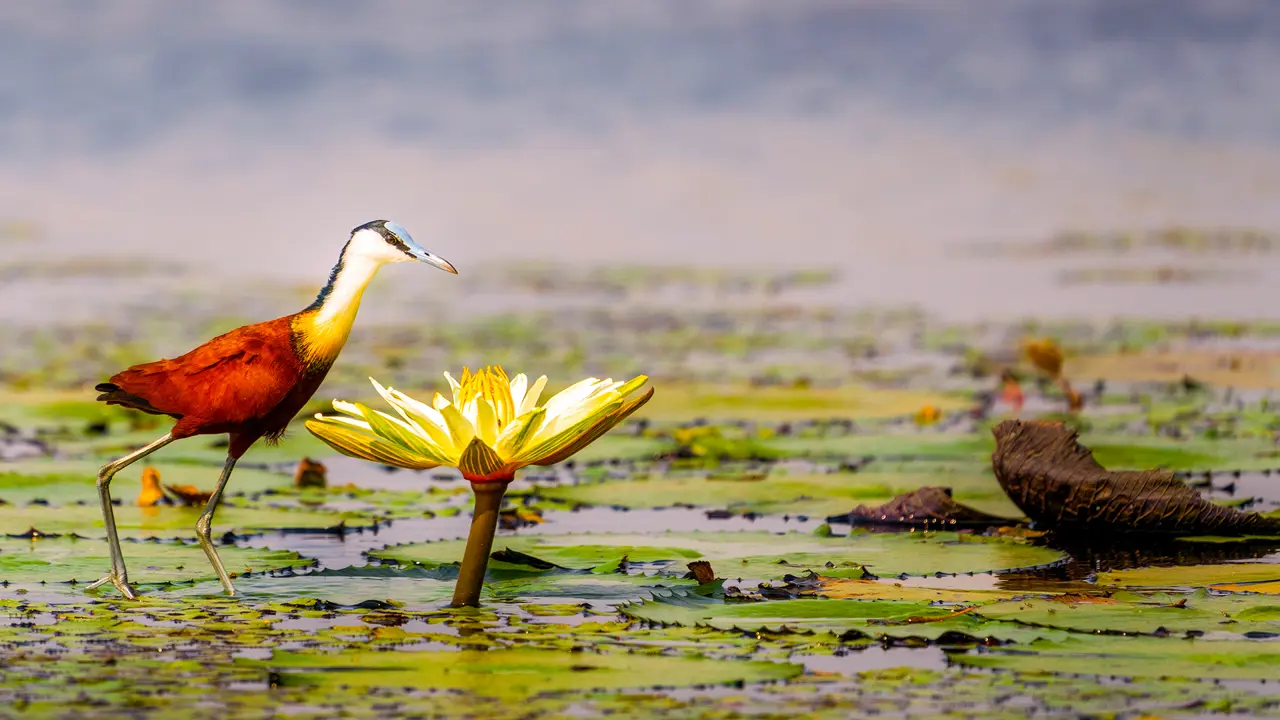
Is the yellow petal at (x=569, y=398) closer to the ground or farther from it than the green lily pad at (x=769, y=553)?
farther from it

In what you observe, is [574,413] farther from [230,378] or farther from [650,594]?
[230,378]

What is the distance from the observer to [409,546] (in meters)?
6.93

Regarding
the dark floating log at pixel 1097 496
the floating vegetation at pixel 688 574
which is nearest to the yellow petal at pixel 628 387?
the floating vegetation at pixel 688 574

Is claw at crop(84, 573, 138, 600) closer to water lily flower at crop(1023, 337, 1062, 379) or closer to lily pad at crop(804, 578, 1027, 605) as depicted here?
lily pad at crop(804, 578, 1027, 605)

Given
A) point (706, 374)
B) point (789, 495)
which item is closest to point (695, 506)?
point (789, 495)

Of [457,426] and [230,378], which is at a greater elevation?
[230,378]

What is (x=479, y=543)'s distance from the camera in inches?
214

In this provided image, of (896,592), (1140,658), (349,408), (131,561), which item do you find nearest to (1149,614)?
(1140,658)

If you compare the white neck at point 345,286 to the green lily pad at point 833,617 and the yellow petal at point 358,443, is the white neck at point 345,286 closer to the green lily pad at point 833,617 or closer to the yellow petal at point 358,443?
the yellow petal at point 358,443

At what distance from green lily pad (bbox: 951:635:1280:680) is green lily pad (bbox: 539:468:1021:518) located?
120 inches

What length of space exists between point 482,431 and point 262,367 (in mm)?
870

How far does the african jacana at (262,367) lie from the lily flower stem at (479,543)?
26.8 inches

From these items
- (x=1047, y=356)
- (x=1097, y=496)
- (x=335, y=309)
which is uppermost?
(x=1047, y=356)

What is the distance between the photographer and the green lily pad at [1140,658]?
449 centimetres
